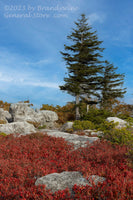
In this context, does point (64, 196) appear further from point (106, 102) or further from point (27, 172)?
point (106, 102)

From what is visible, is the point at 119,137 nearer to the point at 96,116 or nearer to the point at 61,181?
the point at 61,181

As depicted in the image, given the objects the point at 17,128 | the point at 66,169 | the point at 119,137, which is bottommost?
the point at 66,169

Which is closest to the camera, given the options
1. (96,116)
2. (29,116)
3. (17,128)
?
(17,128)

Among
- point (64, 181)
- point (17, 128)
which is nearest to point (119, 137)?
point (64, 181)

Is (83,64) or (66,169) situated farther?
(83,64)

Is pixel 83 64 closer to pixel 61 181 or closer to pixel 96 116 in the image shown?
pixel 96 116

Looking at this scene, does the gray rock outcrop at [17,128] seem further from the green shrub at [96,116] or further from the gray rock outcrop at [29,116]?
the green shrub at [96,116]

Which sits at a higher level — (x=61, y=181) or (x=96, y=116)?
(x=96, y=116)

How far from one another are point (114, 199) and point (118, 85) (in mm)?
30766

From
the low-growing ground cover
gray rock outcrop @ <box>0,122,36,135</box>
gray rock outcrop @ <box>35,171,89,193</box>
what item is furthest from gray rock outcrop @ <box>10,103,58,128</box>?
gray rock outcrop @ <box>35,171,89,193</box>

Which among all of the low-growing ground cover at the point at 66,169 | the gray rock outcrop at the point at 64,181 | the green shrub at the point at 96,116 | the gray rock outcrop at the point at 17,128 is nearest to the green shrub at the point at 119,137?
the low-growing ground cover at the point at 66,169

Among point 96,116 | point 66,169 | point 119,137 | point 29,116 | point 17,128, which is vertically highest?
point 29,116

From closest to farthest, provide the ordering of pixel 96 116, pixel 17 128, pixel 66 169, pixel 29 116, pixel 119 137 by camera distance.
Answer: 1. pixel 66 169
2. pixel 119 137
3. pixel 17 128
4. pixel 29 116
5. pixel 96 116

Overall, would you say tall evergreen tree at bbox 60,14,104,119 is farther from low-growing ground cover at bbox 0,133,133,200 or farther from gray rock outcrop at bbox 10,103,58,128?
low-growing ground cover at bbox 0,133,133,200
